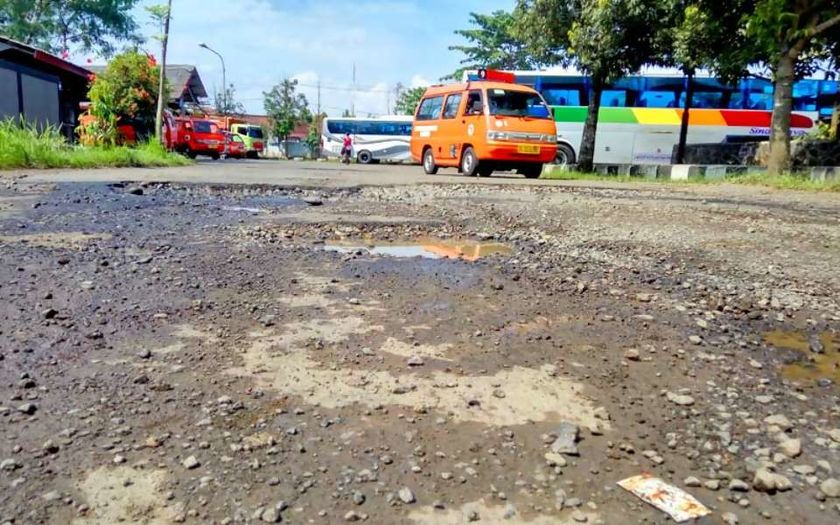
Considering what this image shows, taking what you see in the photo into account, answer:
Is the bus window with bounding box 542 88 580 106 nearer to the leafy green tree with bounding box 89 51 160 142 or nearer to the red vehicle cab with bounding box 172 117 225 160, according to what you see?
the leafy green tree with bounding box 89 51 160 142

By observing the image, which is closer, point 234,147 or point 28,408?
point 28,408

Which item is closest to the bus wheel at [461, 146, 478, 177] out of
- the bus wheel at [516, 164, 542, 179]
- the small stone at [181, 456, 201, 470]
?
the bus wheel at [516, 164, 542, 179]

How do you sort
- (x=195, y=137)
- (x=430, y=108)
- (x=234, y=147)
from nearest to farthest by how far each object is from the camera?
(x=430, y=108)
(x=195, y=137)
(x=234, y=147)

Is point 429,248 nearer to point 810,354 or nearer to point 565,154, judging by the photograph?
point 810,354

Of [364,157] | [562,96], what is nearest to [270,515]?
[562,96]

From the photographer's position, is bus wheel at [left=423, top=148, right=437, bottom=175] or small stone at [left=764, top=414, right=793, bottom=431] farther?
bus wheel at [left=423, top=148, right=437, bottom=175]

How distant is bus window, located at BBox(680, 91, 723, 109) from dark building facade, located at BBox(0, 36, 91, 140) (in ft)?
58.9

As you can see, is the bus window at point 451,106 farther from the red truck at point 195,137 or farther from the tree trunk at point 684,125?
the red truck at point 195,137

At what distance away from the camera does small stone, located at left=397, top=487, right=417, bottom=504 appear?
4.73 feet

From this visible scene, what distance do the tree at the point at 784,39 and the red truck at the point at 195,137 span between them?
61.4ft

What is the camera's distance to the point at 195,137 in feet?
83.6

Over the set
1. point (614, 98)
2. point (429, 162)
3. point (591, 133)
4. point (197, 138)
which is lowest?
point (429, 162)

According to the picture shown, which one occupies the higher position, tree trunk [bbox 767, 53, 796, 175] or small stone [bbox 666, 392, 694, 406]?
tree trunk [bbox 767, 53, 796, 175]

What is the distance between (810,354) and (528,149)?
9.96 metres
